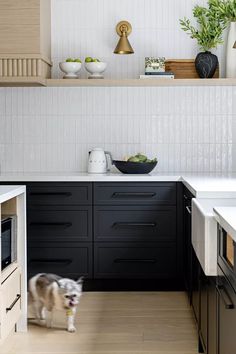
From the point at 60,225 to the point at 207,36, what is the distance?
185 cm

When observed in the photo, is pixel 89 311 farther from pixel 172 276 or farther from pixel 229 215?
pixel 229 215

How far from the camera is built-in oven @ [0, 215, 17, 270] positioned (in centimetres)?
365

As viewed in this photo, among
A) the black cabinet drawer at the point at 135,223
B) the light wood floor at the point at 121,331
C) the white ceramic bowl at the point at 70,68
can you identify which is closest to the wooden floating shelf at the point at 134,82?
the white ceramic bowl at the point at 70,68

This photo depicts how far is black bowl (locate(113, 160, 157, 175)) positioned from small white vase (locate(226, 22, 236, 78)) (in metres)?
0.92

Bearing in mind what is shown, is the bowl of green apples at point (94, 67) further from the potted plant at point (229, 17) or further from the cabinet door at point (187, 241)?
the cabinet door at point (187, 241)

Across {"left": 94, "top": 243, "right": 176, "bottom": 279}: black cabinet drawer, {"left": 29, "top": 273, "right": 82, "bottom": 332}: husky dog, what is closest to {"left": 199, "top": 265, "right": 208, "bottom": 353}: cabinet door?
{"left": 29, "top": 273, "right": 82, "bottom": 332}: husky dog

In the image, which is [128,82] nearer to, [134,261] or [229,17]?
[229,17]

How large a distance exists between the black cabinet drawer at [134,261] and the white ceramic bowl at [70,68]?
4.32ft

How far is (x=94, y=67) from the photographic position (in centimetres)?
530

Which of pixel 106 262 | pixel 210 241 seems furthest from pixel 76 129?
pixel 210 241

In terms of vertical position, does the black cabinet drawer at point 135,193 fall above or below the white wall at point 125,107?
below

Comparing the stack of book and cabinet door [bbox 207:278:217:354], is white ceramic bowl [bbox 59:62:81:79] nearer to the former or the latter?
the stack of book

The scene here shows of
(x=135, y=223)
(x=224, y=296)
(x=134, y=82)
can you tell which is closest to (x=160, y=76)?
(x=134, y=82)

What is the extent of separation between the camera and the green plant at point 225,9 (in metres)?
5.32
